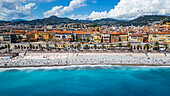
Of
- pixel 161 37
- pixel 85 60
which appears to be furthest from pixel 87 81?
pixel 161 37

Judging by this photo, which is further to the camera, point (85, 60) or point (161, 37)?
point (161, 37)

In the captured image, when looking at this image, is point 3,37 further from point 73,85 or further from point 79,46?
Result: point 73,85

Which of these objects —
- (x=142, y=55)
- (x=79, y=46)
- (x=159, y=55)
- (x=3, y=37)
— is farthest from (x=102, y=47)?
(x=3, y=37)

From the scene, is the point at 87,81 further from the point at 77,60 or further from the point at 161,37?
the point at 161,37

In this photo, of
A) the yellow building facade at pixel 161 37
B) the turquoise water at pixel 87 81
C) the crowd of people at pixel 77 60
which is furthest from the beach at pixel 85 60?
the yellow building facade at pixel 161 37

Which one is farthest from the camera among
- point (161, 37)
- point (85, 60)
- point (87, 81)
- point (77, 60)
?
point (161, 37)

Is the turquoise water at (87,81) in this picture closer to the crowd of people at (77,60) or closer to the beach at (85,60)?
the beach at (85,60)
